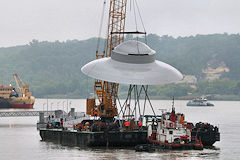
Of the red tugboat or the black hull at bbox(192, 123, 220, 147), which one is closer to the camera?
the red tugboat

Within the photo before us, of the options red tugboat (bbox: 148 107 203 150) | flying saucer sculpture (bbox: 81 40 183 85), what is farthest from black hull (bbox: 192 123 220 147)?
flying saucer sculpture (bbox: 81 40 183 85)

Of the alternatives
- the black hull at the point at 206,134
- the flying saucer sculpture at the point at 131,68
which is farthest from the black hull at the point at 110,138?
the flying saucer sculpture at the point at 131,68

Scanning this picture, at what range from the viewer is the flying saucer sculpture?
281 ft

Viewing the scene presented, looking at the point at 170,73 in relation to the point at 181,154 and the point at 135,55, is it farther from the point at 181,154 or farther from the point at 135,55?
the point at 181,154

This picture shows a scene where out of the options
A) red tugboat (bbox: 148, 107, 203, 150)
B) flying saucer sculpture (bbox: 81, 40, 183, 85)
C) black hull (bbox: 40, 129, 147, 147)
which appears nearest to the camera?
red tugboat (bbox: 148, 107, 203, 150)

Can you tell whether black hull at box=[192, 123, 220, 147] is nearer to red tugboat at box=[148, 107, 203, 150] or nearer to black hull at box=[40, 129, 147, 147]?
red tugboat at box=[148, 107, 203, 150]

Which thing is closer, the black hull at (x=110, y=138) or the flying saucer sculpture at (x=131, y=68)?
the black hull at (x=110, y=138)

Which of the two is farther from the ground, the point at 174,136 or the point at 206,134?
the point at 174,136

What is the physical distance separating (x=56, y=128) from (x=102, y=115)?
1532cm

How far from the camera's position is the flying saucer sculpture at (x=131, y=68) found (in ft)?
281

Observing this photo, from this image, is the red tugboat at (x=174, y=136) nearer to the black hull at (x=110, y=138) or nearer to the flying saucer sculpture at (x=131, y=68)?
the black hull at (x=110, y=138)

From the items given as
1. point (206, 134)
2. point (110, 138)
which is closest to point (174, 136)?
point (110, 138)

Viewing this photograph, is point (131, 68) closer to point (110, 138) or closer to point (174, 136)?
point (110, 138)

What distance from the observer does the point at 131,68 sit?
87.4 metres
